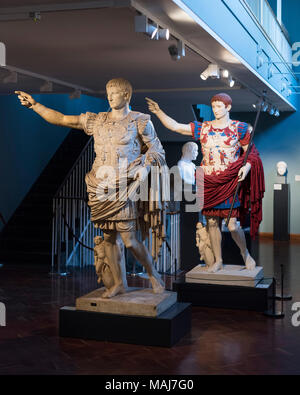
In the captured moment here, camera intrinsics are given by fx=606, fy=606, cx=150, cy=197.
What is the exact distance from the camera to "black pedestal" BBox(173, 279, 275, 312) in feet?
20.0

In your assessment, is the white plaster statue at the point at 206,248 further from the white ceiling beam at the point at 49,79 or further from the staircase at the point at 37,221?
the staircase at the point at 37,221

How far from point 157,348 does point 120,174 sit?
1384 millimetres

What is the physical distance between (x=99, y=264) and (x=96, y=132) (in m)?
1.11

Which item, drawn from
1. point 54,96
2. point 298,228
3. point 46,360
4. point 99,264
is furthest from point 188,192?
point 298,228

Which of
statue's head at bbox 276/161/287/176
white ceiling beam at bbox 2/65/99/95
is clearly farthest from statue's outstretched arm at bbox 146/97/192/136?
statue's head at bbox 276/161/287/176

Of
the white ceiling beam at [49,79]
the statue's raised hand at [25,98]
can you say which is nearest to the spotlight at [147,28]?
the statue's raised hand at [25,98]

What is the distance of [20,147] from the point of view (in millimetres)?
11227

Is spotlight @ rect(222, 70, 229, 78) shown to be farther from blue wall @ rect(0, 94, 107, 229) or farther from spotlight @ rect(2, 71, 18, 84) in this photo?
blue wall @ rect(0, 94, 107, 229)

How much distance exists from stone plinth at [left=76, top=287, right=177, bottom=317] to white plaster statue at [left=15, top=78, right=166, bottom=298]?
0.10 metres

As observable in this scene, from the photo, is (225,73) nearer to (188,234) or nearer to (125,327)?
(188,234)

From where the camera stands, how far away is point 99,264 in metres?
5.11

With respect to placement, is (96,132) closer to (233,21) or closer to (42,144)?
(233,21)
